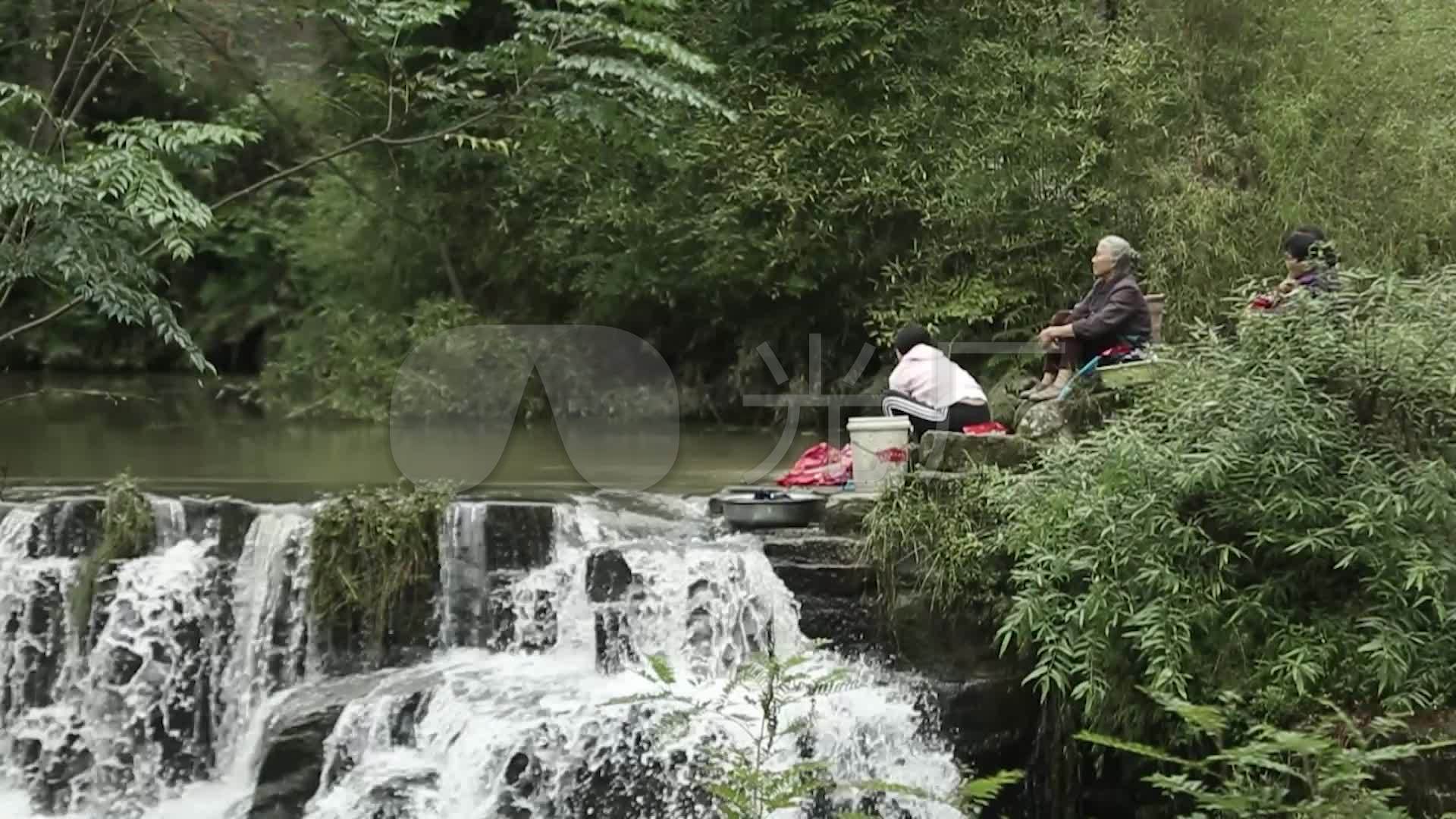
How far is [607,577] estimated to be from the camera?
23.4 feet

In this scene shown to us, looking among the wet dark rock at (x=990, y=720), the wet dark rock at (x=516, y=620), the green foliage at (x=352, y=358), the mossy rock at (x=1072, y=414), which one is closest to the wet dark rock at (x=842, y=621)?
the wet dark rock at (x=990, y=720)

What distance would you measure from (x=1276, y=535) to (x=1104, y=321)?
7.04ft

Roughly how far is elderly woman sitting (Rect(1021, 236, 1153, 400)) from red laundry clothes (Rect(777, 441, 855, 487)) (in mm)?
1016

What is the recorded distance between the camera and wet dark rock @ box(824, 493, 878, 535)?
703 cm

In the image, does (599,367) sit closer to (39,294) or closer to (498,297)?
(498,297)

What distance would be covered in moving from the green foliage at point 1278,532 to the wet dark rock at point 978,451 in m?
0.98

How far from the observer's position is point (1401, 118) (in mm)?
9812

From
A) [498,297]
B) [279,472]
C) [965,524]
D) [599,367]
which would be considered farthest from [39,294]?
[965,524]

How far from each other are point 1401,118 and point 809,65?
4.69 m

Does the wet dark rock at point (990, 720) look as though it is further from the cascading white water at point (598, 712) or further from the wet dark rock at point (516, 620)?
the wet dark rock at point (516, 620)

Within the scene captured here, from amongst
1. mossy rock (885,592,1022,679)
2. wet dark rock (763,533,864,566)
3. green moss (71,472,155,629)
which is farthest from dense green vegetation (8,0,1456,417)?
mossy rock (885,592,1022,679)

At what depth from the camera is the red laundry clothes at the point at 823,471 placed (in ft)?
25.2

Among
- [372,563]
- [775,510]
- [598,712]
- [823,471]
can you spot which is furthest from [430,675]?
[823,471]

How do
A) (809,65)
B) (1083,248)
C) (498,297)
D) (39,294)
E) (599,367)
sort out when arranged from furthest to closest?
(39,294) → (498,297) → (599,367) → (809,65) → (1083,248)
